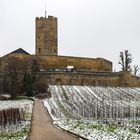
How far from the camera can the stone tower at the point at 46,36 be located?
239 feet

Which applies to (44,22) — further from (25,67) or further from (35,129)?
(35,129)

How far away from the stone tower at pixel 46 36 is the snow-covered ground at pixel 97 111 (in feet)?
51.0

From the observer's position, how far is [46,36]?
73.0 meters

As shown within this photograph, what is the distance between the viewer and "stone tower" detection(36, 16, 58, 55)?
2867 inches

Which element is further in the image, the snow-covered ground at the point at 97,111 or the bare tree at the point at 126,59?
the bare tree at the point at 126,59

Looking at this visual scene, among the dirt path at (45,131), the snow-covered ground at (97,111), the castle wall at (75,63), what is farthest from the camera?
the castle wall at (75,63)

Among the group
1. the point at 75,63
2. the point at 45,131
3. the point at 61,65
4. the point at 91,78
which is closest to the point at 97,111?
the point at 45,131

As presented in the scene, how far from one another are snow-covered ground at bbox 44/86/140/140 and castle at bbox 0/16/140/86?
613cm

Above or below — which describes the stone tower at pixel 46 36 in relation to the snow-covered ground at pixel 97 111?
above

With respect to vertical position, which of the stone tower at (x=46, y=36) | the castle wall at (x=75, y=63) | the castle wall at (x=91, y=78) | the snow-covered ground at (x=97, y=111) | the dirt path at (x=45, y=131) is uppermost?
the stone tower at (x=46, y=36)

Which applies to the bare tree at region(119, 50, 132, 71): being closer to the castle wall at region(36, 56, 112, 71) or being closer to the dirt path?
the castle wall at region(36, 56, 112, 71)

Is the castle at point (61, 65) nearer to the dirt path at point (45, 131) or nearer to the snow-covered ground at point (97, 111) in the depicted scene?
the snow-covered ground at point (97, 111)

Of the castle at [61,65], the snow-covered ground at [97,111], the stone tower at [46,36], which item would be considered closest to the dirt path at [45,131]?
the snow-covered ground at [97,111]

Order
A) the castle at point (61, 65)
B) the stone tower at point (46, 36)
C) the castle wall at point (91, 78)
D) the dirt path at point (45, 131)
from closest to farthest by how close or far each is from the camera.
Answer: the dirt path at point (45, 131) < the castle wall at point (91, 78) < the castle at point (61, 65) < the stone tower at point (46, 36)
